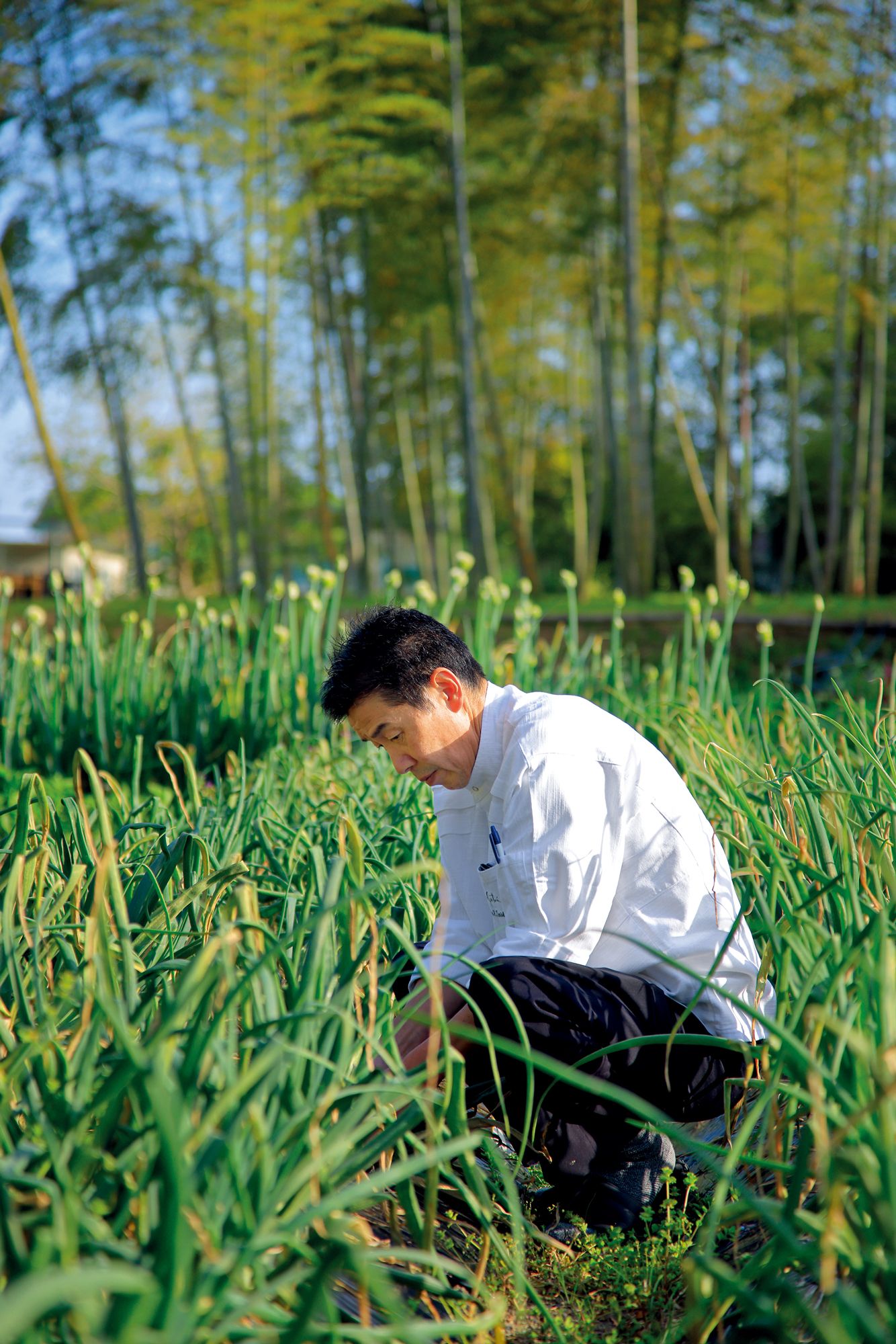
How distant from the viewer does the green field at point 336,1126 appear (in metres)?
0.82

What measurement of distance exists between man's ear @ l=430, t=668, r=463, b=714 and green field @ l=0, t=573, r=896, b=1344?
28cm

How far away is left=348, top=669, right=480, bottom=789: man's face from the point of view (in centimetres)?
152

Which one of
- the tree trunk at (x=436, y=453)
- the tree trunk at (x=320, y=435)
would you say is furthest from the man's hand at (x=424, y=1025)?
the tree trunk at (x=436, y=453)

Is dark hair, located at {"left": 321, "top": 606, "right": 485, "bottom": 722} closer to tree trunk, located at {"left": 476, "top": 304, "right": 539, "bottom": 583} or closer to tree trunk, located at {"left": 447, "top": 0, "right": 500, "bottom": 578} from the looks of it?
tree trunk, located at {"left": 447, "top": 0, "right": 500, "bottom": 578}

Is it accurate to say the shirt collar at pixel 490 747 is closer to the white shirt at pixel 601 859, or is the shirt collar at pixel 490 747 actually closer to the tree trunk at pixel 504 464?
the white shirt at pixel 601 859

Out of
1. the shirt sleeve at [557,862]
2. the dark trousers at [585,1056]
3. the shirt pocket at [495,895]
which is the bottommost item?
the dark trousers at [585,1056]

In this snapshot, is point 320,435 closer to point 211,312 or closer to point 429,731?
point 211,312

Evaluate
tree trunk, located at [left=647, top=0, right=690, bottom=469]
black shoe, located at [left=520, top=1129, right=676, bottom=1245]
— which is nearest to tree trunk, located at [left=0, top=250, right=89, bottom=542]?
tree trunk, located at [left=647, top=0, right=690, bottom=469]

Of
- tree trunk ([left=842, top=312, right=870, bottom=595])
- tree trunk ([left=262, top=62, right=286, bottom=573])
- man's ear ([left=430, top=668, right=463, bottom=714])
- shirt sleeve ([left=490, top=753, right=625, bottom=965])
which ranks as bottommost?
shirt sleeve ([left=490, top=753, right=625, bottom=965])

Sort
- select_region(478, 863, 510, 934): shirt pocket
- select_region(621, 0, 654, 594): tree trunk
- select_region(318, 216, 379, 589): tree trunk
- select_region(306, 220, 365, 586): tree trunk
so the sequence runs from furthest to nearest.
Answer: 1. select_region(318, 216, 379, 589): tree trunk
2. select_region(306, 220, 365, 586): tree trunk
3. select_region(621, 0, 654, 594): tree trunk
4. select_region(478, 863, 510, 934): shirt pocket

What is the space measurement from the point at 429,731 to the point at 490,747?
0.09 metres

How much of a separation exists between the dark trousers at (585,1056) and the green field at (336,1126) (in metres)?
0.11

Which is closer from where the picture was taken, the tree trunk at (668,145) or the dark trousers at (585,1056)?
the dark trousers at (585,1056)

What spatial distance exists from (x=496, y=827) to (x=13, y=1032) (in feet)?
2.30
